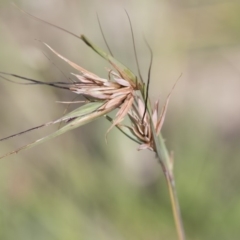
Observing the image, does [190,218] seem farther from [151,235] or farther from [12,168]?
[12,168]

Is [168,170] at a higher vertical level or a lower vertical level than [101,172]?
higher

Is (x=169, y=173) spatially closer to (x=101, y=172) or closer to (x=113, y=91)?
(x=113, y=91)

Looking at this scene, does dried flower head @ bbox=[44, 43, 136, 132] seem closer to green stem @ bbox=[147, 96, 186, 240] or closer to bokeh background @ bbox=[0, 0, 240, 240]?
green stem @ bbox=[147, 96, 186, 240]

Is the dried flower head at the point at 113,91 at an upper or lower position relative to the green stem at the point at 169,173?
upper

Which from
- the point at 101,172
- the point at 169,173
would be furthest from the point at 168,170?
the point at 101,172

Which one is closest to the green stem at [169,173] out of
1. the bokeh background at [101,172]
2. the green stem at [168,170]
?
the green stem at [168,170]

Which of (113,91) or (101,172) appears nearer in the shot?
(113,91)

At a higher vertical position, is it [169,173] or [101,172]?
[169,173]

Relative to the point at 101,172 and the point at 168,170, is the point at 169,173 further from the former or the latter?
the point at 101,172

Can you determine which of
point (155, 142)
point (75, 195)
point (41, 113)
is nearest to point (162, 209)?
point (75, 195)

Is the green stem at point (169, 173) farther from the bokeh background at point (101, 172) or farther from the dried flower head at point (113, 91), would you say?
the bokeh background at point (101, 172)

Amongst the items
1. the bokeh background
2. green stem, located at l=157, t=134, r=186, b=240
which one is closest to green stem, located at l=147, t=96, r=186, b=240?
green stem, located at l=157, t=134, r=186, b=240
